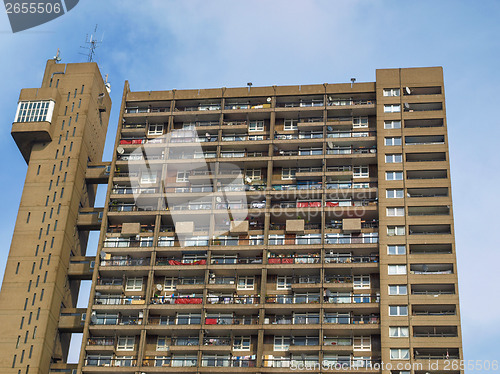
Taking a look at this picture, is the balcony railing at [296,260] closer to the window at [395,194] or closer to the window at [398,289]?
the window at [398,289]

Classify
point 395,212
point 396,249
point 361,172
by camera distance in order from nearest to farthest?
point 396,249 < point 395,212 < point 361,172

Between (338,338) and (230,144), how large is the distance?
90.4 feet

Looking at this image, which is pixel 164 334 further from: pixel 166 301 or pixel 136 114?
pixel 136 114

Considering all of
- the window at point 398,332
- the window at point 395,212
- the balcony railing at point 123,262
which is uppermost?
the window at point 395,212

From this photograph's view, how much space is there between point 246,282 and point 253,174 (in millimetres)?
14500

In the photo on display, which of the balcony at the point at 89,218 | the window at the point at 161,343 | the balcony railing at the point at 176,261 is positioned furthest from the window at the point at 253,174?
the window at the point at 161,343

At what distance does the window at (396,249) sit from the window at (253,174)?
61.7ft

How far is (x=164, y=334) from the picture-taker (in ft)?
315

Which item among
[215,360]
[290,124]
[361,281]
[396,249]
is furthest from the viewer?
[290,124]

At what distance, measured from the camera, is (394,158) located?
10281 centimetres

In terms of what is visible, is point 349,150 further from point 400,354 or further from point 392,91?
point 400,354

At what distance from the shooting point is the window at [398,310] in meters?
92.8

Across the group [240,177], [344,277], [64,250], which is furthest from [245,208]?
[64,250]

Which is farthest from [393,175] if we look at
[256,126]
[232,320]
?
[232,320]
